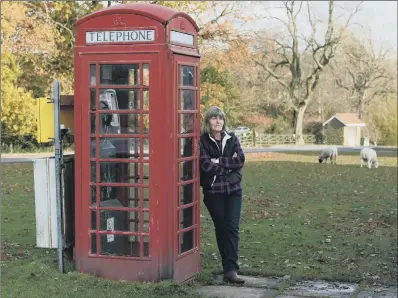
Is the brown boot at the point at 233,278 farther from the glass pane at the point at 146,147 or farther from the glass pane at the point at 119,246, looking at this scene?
the glass pane at the point at 146,147

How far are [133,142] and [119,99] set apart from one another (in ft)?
1.45

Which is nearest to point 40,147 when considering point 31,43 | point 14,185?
point 31,43

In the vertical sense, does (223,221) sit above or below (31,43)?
below

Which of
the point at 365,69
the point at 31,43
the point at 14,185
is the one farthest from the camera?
the point at 365,69

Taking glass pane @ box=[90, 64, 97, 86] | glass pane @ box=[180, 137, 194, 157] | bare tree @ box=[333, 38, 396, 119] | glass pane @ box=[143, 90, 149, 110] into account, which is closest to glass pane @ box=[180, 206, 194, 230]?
glass pane @ box=[180, 137, 194, 157]

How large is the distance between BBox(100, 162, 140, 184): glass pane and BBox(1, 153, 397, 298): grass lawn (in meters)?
1.00

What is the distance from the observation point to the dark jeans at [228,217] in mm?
6905

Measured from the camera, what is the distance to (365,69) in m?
65.4

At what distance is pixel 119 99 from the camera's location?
6.44 meters

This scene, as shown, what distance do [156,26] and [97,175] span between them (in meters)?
1.57

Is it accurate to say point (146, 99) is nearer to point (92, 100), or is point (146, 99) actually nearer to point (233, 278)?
point (92, 100)

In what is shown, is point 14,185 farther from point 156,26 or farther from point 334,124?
point 334,124

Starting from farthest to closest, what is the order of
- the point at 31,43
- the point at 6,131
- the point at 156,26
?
the point at 6,131 < the point at 31,43 < the point at 156,26

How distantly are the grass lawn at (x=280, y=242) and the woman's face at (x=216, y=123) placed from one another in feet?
5.28
